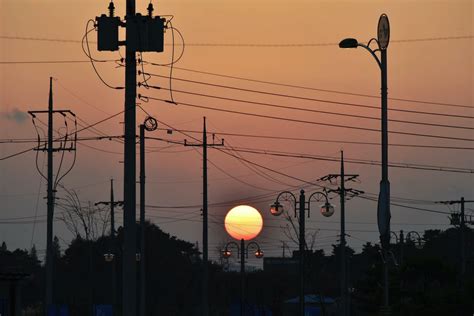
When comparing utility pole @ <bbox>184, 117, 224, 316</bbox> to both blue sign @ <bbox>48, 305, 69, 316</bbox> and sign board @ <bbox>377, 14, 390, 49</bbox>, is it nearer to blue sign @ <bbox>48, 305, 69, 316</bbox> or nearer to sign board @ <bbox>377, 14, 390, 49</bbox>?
blue sign @ <bbox>48, 305, 69, 316</bbox>

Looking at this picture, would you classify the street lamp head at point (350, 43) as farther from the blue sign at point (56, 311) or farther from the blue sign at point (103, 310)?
the blue sign at point (103, 310)

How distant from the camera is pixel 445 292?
4650cm

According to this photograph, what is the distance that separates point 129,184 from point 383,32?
9253 millimetres

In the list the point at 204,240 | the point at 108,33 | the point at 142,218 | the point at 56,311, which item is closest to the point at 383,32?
the point at 108,33

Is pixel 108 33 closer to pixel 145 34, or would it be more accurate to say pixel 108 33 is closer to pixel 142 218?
pixel 145 34

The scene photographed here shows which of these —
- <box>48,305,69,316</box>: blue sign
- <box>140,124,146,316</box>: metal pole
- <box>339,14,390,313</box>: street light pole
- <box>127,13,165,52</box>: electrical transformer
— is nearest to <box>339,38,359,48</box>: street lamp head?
<box>339,14,390,313</box>: street light pole

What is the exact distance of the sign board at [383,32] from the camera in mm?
34219

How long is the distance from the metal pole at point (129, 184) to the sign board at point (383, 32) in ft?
25.9

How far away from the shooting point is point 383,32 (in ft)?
113

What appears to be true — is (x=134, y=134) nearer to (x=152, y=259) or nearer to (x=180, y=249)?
(x=152, y=259)

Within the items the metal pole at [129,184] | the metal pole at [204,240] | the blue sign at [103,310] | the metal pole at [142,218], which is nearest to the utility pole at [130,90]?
the metal pole at [129,184]

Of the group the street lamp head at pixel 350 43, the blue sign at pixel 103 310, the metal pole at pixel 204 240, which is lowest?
the blue sign at pixel 103 310

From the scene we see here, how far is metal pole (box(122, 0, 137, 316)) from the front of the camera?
35.2 m

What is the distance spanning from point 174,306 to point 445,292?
6977 cm
